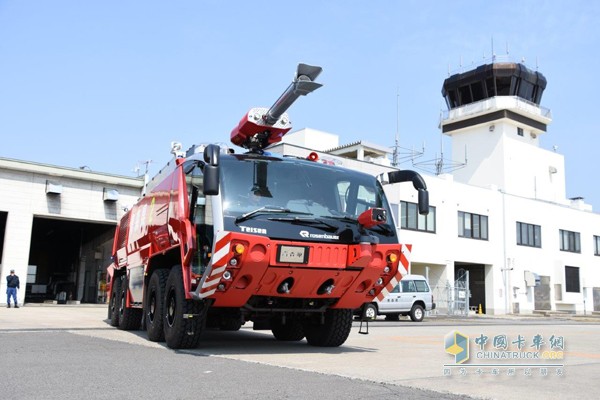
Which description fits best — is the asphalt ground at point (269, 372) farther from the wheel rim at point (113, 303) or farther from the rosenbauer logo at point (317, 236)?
the wheel rim at point (113, 303)

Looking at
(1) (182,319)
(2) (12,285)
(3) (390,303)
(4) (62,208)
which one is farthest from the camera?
(4) (62,208)

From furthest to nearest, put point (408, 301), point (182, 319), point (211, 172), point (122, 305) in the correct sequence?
point (408, 301) < point (122, 305) < point (182, 319) < point (211, 172)

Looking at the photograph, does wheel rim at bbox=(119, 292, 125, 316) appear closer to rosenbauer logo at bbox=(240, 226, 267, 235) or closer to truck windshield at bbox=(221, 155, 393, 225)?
truck windshield at bbox=(221, 155, 393, 225)

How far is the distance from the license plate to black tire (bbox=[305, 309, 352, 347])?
2.12 meters

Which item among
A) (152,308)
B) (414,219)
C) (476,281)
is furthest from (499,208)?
(152,308)

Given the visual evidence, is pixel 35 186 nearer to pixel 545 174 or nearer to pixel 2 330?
pixel 2 330

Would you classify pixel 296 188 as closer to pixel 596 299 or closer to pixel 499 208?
pixel 499 208

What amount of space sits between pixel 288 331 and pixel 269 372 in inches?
185

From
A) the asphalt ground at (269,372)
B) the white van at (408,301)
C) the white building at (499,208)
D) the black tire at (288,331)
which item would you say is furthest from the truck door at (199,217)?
the white building at (499,208)

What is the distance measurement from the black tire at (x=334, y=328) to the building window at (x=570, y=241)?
38270mm

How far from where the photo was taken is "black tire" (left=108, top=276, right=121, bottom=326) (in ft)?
46.4

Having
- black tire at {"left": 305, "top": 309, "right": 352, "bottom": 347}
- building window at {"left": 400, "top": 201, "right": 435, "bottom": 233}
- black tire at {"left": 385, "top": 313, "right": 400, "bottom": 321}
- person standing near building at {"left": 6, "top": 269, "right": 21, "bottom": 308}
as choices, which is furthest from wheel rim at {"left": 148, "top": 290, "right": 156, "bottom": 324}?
building window at {"left": 400, "top": 201, "right": 435, "bottom": 233}

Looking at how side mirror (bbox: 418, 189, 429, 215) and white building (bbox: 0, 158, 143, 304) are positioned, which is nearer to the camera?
side mirror (bbox: 418, 189, 429, 215)

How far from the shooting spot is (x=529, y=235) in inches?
1617
